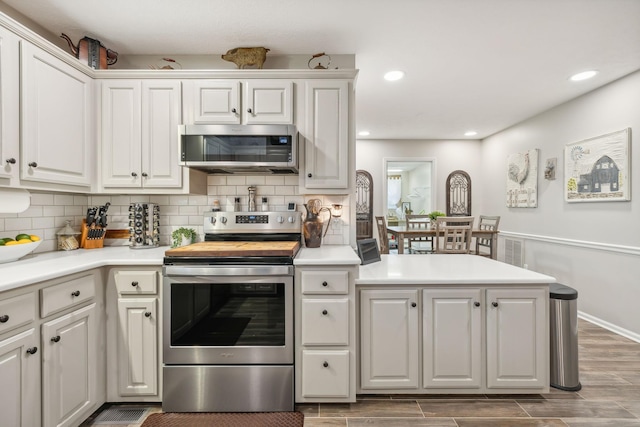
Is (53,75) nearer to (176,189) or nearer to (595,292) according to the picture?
(176,189)

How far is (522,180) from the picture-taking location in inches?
188

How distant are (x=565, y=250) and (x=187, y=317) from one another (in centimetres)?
439

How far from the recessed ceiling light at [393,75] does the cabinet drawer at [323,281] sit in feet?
7.06

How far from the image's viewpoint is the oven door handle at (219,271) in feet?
6.16

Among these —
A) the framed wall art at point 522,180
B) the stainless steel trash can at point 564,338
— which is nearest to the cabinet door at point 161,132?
the stainless steel trash can at point 564,338

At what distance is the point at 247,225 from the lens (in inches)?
96.4

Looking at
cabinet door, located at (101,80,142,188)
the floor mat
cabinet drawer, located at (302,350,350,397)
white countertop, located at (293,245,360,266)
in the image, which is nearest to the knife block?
cabinet door, located at (101,80,142,188)

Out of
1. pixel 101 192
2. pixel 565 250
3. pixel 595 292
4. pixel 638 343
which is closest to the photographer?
pixel 101 192

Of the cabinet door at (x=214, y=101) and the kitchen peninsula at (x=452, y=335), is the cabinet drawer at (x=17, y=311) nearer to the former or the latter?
the cabinet door at (x=214, y=101)

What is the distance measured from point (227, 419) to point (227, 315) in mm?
601

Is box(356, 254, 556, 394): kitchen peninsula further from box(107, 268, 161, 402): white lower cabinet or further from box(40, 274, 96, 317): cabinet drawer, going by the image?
box(40, 274, 96, 317): cabinet drawer

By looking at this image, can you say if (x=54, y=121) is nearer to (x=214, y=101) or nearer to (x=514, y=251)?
(x=214, y=101)

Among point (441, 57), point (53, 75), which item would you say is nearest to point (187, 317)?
point (53, 75)

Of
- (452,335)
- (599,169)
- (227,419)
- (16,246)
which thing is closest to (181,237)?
(16,246)
